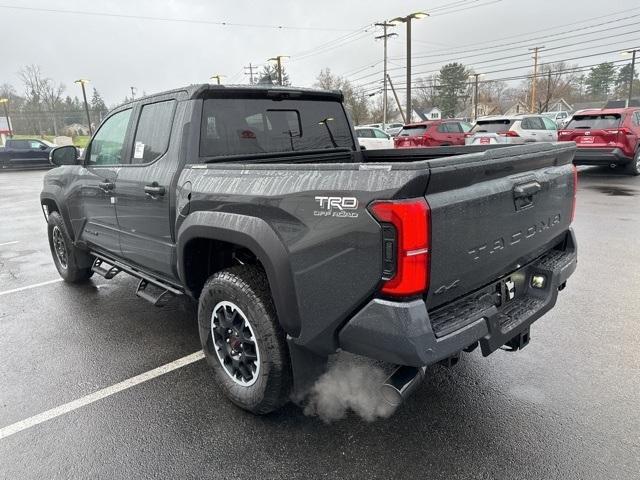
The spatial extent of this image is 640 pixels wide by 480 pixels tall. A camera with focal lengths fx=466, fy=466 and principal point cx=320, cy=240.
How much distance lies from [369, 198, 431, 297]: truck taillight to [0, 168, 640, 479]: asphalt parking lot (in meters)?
1.04

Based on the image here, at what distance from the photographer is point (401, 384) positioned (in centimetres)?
218

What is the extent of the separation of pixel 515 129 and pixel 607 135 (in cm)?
458

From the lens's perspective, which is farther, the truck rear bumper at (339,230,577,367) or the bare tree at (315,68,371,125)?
the bare tree at (315,68,371,125)

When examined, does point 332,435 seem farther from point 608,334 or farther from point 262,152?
point 608,334

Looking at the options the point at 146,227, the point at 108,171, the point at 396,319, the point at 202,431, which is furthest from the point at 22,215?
the point at 396,319

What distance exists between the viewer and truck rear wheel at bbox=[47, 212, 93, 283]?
5.31m

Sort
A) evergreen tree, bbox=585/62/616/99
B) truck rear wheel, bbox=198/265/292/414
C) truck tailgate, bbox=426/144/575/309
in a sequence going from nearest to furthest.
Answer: truck tailgate, bbox=426/144/575/309, truck rear wheel, bbox=198/265/292/414, evergreen tree, bbox=585/62/616/99

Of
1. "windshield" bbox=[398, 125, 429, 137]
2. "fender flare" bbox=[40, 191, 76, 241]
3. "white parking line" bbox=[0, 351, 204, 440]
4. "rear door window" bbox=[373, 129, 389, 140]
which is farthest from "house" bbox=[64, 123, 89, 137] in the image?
"white parking line" bbox=[0, 351, 204, 440]

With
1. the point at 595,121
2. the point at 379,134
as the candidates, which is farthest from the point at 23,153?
the point at 595,121

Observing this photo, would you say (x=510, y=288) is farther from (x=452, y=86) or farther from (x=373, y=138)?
(x=452, y=86)

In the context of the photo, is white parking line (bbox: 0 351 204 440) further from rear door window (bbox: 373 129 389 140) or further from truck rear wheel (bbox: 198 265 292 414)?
rear door window (bbox: 373 129 389 140)

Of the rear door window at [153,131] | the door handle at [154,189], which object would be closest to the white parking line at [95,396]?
the door handle at [154,189]

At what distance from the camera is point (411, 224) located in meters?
1.92

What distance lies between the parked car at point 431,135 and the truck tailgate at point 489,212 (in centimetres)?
1505
